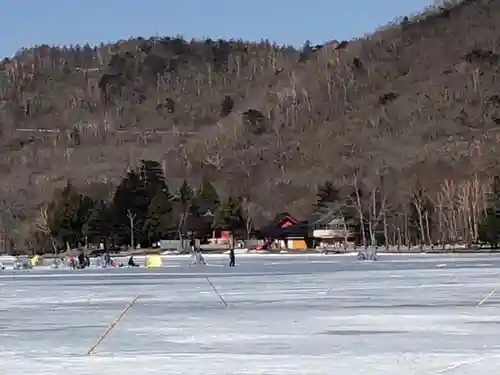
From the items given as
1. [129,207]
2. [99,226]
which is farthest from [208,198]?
[99,226]

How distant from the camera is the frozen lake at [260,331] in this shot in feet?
48.2

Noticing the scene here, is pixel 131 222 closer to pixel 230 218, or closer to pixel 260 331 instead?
pixel 230 218

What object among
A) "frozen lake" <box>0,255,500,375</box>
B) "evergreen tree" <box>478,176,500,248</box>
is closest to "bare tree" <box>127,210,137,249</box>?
"evergreen tree" <box>478,176,500,248</box>

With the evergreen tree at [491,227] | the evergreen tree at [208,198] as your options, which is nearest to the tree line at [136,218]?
the evergreen tree at [208,198]

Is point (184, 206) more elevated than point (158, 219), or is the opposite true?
point (184, 206)

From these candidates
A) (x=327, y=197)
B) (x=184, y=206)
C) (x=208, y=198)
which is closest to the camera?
(x=184, y=206)

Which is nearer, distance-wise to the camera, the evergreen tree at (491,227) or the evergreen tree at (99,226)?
the evergreen tree at (491,227)

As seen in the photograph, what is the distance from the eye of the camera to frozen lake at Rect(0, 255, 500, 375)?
48.2 feet

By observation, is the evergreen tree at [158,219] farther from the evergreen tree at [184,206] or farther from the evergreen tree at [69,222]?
the evergreen tree at [69,222]

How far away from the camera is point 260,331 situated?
63.1 feet

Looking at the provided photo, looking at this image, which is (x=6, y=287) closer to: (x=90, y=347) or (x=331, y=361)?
(x=90, y=347)

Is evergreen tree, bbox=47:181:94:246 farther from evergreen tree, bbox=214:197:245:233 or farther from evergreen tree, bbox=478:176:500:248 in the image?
evergreen tree, bbox=478:176:500:248

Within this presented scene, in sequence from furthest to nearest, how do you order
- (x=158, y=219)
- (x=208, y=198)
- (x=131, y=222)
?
(x=208, y=198) < (x=158, y=219) < (x=131, y=222)

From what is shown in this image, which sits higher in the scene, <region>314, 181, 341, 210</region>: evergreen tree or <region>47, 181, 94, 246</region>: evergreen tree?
<region>314, 181, 341, 210</region>: evergreen tree
